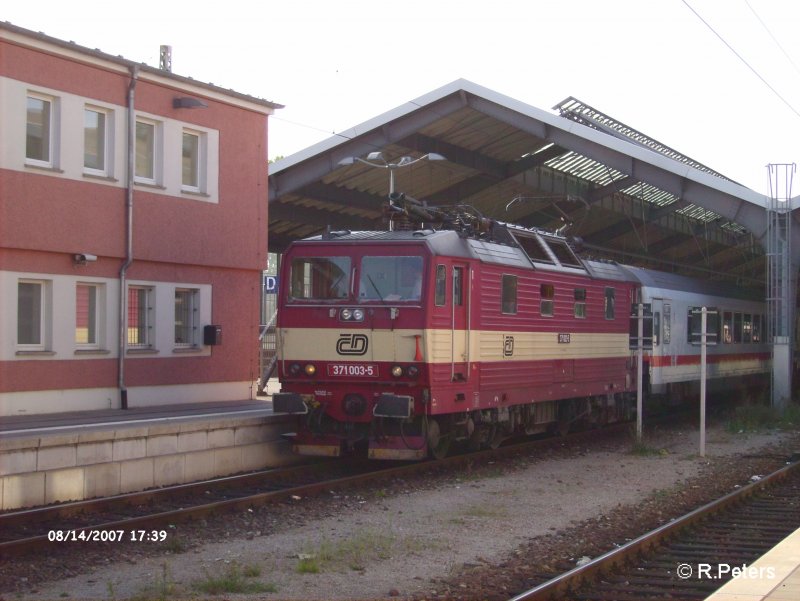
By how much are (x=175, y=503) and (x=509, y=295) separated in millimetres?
6577

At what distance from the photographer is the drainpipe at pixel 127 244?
698 inches

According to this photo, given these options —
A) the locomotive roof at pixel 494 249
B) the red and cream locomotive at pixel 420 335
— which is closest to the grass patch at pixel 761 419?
the locomotive roof at pixel 494 249

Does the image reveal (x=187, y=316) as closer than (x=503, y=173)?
Yes

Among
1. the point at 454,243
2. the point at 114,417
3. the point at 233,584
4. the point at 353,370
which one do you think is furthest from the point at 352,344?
the point at 233,584

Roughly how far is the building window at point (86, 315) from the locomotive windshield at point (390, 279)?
212 inches

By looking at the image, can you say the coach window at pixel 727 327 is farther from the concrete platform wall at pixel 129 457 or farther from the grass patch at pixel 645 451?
the concrete platform wall at pixel 129 457

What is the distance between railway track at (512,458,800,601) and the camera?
8305 mm

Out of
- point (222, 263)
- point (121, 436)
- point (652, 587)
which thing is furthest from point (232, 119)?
point (652, 587)

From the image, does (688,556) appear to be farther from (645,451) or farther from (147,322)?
(147,322)

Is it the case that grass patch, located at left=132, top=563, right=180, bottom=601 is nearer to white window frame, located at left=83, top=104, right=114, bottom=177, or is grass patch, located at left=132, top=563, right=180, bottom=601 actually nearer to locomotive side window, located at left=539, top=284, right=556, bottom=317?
locomotive side window, located at left=539, top=284, right=556, bottom=317

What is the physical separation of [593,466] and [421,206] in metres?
4.82

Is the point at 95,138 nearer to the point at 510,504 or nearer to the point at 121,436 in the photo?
the point at 121,436

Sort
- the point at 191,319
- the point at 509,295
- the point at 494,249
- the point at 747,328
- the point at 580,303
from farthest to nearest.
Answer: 1. the point at 747,328
2. the point at 191,319
3. the point at 580,303
4. the point at 509,295
5. the point at 494,249

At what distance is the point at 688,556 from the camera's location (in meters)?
9.76
